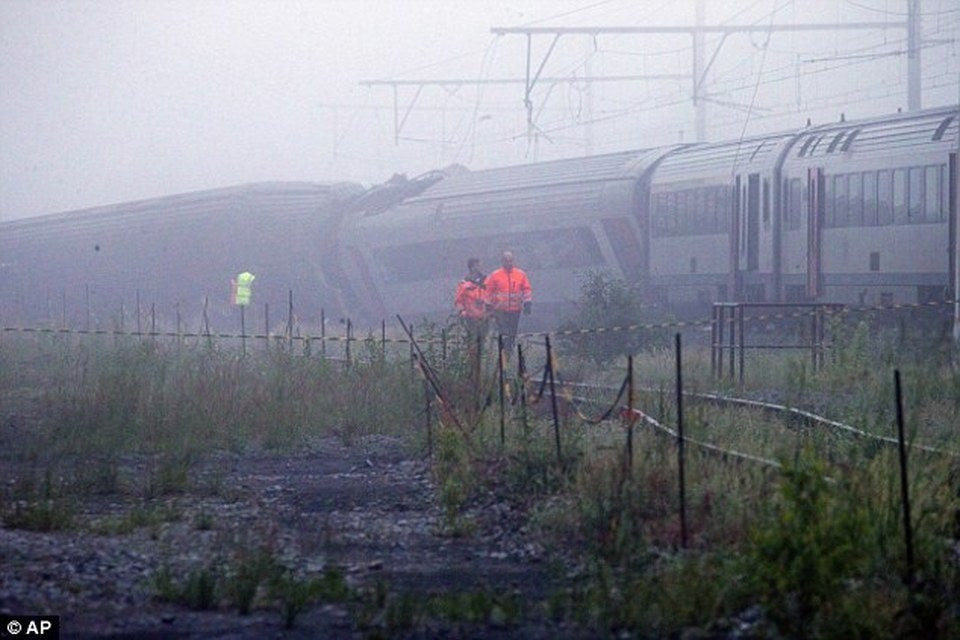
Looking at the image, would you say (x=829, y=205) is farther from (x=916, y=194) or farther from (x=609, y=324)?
(x=609, y=324)

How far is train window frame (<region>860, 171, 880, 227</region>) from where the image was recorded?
84.5ft

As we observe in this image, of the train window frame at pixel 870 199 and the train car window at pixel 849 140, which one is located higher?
the train car window at pixel 849 140

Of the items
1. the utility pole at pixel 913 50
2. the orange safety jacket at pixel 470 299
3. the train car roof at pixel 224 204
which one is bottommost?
the orange safety jacket at pixel 470 299

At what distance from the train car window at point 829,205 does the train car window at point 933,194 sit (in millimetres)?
2609

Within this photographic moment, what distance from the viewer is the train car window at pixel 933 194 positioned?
24.1 metres

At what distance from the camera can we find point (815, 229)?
27.2 meters

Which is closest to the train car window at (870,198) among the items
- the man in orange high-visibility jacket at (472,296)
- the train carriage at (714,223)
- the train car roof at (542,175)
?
the train carriage at (714,223)

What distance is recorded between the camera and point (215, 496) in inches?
476

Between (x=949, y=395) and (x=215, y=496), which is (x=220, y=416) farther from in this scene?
(x=949, y=395)

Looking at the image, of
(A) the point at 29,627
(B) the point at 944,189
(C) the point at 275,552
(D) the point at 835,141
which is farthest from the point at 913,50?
(A) the point at 29,627

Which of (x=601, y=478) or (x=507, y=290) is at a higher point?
(x=507, y=290)

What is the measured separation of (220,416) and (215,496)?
441cm

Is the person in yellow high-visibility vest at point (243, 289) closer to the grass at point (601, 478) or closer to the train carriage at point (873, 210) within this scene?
the grass at point (601, 478)

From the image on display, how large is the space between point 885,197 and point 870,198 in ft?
1.43
